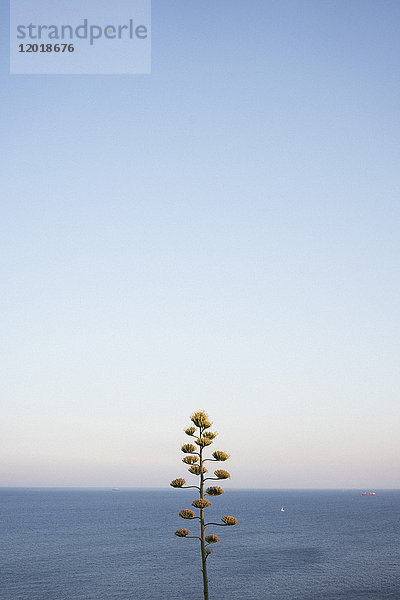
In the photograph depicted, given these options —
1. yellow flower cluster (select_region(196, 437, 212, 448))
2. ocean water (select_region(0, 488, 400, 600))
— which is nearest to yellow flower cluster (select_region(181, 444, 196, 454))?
yellow flower cluster (select_region(196, 437, 212, 448))

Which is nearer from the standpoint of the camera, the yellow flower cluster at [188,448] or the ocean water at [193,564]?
the yellow flower cluster at [188,448]

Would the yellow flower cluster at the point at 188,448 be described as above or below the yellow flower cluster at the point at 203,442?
Answer: below

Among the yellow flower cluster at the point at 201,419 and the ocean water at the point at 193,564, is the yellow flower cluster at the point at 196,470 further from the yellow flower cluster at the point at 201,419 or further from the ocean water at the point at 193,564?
the ocean water at the point at 193,564

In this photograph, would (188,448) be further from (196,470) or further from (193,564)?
(193,564)

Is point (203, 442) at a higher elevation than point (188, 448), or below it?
higher

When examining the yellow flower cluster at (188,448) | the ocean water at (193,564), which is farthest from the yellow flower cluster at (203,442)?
the ocean water at (193,564)

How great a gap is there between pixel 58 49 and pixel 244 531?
535 feet

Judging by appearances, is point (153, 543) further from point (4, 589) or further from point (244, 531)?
point (4, 589)

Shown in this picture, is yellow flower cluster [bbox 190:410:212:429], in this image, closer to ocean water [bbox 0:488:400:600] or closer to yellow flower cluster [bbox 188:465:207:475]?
yellow flower cluster [bbox 188:465:207:475]

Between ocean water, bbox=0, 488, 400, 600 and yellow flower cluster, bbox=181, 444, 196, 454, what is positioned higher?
yellow flower cluster, bbox=181, 444, 196, 454

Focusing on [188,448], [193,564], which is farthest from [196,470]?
[193,564]

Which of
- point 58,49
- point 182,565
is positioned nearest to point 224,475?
point 58,49

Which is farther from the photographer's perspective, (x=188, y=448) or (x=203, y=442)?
(x=188, y=448)

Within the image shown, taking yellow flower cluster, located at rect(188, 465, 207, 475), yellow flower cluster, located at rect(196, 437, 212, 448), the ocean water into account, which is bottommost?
the ocean water
